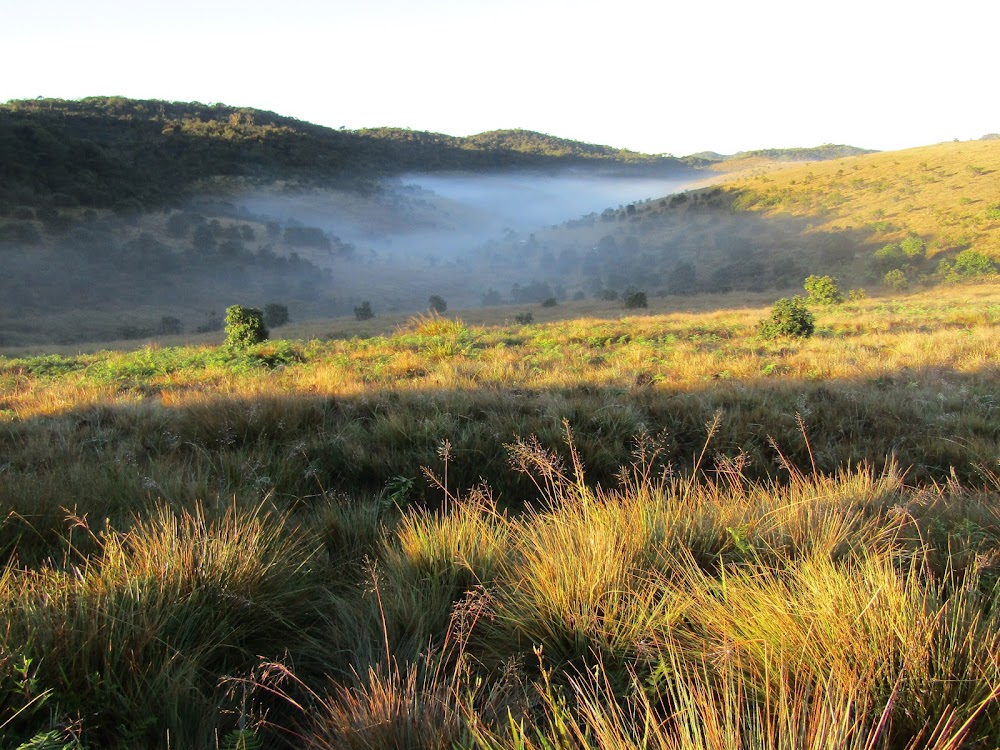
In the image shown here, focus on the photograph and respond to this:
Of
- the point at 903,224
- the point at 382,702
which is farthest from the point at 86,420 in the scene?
the point at 903,224

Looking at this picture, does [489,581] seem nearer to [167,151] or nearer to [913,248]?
[913,248]

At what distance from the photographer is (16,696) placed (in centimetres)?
141

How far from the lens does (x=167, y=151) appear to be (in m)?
69.9

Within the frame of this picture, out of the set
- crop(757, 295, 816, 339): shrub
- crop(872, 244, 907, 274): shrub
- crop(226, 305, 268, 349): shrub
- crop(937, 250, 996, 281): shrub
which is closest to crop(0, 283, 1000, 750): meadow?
crop(757, 295, 816, 339): shrub

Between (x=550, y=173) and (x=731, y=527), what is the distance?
15912 cm

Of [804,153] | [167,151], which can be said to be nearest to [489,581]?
[167,151]

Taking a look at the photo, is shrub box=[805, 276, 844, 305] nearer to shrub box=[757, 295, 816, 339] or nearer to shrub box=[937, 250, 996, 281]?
shrub box=[937, 250, 996, 281]

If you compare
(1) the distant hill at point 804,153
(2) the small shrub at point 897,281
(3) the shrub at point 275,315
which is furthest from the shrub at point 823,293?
(1) the distant hill at point 804,153

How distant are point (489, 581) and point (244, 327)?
13912 mm

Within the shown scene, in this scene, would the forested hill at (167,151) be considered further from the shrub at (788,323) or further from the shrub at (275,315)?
the shrub at (788,323)

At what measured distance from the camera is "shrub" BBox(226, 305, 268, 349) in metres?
14.0

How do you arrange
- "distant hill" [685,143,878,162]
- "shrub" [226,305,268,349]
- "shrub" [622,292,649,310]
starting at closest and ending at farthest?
"shrub" [226,305,268,349] → "shrub" [622,292,649,310] → "distant hill" [685,143,878,162]

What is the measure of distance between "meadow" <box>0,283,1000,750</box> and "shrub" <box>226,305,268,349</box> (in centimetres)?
936

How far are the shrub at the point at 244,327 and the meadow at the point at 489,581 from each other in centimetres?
936
